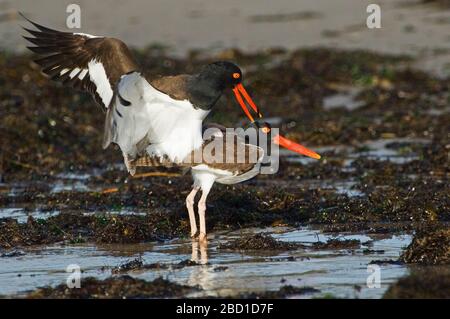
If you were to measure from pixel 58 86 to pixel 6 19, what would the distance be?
15.8 feet

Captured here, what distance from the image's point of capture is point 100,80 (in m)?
8.32

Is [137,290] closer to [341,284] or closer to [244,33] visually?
[341,284]

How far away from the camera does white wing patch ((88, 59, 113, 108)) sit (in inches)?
325

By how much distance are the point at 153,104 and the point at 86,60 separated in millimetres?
1206

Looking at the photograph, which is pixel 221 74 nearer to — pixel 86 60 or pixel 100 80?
pixel 100 80

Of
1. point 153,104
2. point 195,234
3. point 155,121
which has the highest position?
point 153,104

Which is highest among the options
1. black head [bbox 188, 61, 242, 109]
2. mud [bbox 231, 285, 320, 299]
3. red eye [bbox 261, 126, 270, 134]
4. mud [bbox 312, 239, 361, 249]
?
black head [bbox 188, 61, 242, 109]

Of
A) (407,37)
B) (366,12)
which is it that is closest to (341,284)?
(407,37)

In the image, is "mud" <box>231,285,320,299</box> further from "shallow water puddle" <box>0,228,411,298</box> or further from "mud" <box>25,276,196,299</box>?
"mud" <box>25,276,196,299</box>

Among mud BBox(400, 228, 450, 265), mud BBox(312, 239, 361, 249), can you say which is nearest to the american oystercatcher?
mud BBox(312, 239, 361, 249)

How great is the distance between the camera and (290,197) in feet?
29.3

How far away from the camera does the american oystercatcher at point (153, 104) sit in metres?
7.45

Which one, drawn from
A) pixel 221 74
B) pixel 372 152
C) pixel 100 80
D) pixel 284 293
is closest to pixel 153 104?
pixel 221 74

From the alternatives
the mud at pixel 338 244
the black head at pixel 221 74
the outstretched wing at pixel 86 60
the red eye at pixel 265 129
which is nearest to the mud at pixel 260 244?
the mud at pixel 338 244
